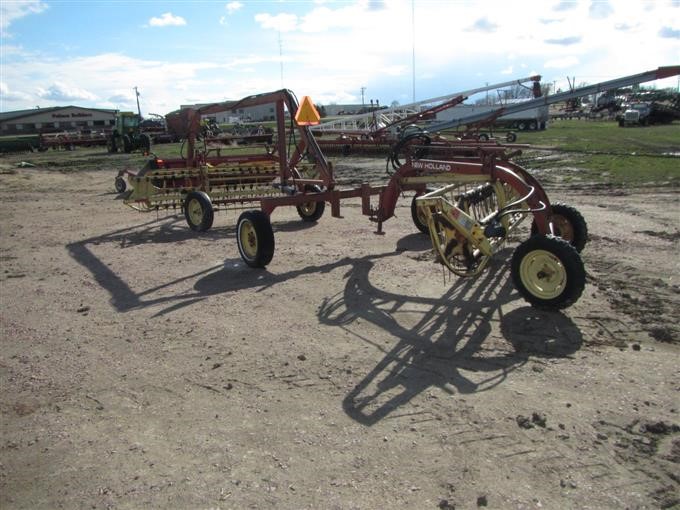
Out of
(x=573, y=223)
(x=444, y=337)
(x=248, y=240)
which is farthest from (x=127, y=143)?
(x=444, y=337)

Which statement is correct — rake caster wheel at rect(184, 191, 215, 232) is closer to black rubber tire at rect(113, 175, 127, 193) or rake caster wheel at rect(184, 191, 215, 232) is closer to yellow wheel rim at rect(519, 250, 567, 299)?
yellow wheel rim at rect(519, 250, 567, 299)

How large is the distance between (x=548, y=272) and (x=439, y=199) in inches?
51.3

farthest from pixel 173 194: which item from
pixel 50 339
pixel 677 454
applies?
pixel 677 454

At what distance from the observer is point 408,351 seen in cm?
489

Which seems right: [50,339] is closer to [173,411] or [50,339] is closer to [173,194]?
[173,411]

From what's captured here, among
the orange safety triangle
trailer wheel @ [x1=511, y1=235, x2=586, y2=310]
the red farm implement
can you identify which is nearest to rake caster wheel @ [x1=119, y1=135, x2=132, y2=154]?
the red farm implement

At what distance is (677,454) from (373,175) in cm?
1621

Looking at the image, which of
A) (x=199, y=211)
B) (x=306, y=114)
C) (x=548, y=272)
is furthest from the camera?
(x=199, y=211)

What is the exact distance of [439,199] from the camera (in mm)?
5828

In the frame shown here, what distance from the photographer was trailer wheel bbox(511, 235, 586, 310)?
5148 millimetres

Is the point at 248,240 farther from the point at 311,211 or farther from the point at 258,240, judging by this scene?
the point at 311,211

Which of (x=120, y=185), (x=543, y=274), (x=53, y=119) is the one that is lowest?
(x=543, y=274)

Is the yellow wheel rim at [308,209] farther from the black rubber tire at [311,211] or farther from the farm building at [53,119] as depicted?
the farm building at [53,119]

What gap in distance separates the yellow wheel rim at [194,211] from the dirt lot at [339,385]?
2391mm
